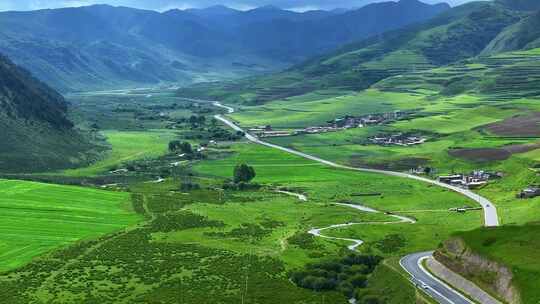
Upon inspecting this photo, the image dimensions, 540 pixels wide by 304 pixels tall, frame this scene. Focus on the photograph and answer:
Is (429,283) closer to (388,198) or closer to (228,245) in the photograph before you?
(228,245)

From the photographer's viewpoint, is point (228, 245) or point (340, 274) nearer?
point (340, 274)

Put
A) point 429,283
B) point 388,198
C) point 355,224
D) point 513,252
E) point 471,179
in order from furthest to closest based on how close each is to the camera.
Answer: point 471,179 → point 388,198 → point 355,224 → point 429,283 → point 513,252

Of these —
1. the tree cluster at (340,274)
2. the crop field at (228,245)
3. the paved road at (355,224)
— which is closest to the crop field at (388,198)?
the crop field at (228,245)

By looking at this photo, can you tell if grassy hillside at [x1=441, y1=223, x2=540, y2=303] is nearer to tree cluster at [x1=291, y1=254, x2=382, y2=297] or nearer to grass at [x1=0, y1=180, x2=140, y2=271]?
tree cluster at [x1=291, y1=254, x2=382, y2=297]

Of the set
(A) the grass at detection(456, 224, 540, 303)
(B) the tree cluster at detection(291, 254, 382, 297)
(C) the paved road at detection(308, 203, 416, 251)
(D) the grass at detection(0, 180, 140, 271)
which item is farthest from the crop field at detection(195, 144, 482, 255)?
(D) the grass at detection(0, 180, 140, 271)

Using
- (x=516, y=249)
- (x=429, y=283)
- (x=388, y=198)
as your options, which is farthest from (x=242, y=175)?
(x=516, y=249)
